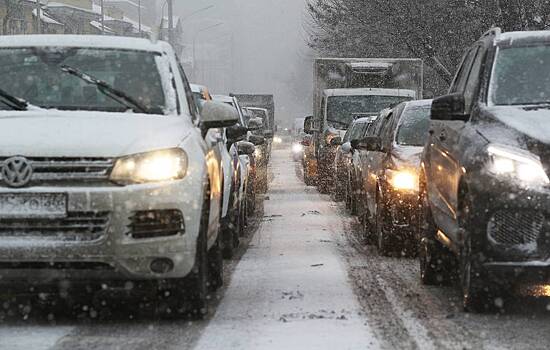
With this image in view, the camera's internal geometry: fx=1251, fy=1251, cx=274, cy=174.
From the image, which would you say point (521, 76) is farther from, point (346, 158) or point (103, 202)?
point (346, 158)

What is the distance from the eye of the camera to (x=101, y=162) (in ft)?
23.9

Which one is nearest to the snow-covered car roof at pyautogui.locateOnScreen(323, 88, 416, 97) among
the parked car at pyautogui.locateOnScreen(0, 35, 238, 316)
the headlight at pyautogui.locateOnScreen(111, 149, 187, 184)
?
the parked car at pyautogui.locateOnScreen(0, 35, 238, 316)

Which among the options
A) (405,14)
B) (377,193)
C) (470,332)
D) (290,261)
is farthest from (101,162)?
(405,14)

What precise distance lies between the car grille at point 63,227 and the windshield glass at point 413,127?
6.84 meters

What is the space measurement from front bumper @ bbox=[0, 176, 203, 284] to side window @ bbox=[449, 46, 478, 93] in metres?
3.24

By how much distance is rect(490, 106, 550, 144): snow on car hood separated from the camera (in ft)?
25.8

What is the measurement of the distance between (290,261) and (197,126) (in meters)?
3.38

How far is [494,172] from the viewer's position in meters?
7.66

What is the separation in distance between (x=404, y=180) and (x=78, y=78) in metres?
4.96

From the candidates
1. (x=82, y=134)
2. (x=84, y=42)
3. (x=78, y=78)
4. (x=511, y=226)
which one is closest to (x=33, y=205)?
(x=82, y=134)

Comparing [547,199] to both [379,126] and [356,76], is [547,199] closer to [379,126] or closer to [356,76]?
[379,126]

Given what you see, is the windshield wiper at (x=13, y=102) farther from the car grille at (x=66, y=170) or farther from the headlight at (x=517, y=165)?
the headlight at (x=517, y=165)

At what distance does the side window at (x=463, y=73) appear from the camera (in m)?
9.80

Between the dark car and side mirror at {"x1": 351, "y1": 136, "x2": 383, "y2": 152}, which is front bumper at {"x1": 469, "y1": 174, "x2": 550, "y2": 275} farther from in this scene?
side mirror at {"x1": 351, "y1": 136, "x2": 383, "y2": 152}
